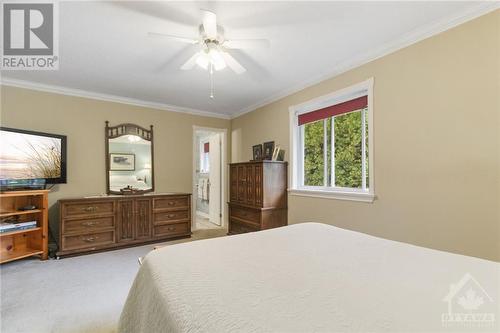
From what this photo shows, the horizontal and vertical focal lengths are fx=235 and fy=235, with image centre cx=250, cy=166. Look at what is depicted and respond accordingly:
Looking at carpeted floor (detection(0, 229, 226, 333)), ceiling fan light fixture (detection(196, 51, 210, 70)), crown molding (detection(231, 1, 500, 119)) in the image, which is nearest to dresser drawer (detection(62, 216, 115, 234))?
carpeted floor (detection(0, 229, 226, 333))

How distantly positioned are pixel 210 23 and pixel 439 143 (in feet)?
6.88

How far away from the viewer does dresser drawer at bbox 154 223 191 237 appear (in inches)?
150

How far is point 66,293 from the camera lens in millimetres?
2176

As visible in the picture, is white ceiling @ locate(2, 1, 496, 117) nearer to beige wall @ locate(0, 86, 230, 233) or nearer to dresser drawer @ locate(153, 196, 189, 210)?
beige wall @ locate(0, 86, 230, 233)

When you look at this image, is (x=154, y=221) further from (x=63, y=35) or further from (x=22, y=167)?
(x=63, y=35)

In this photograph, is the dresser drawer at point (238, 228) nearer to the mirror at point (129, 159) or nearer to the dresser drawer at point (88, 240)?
the mirror at point (129, 159)

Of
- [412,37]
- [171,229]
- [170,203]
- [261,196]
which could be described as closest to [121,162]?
[170,203]

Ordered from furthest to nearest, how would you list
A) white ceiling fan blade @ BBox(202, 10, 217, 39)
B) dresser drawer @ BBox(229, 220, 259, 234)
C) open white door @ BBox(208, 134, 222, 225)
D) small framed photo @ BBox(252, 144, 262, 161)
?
1. open white door @ BBox(208, 134, 222, 225)
2. small framed photo @ BBox(252, 144, 262, 161)
3. dresser drawer @ BBox(229, 220, 259, 234)
4. white ceiling fan blade @ BBox(202, 10, 217, 39)

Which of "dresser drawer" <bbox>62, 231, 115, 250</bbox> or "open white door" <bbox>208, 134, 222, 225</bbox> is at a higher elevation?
"open white door" <bbox>208, 134, 222, 225</bbox>

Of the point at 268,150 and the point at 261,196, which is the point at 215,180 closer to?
the point at 268,150

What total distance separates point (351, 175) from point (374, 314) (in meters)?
2.28

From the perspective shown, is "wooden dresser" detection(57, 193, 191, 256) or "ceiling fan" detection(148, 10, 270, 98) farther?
"wooden dresser" detection(57, 193, 191, 256)

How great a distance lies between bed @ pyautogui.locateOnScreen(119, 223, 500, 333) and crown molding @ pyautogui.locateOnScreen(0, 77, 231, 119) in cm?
345

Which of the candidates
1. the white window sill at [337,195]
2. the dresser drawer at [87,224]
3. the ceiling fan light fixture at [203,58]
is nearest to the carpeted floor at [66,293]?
the dresser drawer at [87,224]
